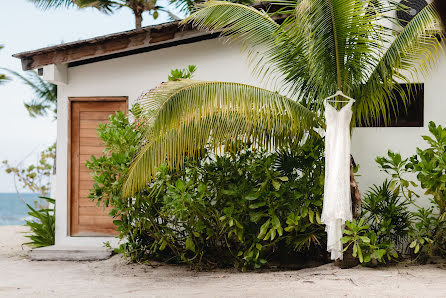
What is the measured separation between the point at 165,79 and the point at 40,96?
6.89 meters

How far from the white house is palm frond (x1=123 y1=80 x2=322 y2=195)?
72.8 inches

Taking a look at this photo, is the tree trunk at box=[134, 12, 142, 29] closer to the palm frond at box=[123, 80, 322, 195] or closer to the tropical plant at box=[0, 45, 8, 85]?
the tropical plant at box=[0, 45, 8, 85]

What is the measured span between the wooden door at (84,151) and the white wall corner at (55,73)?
38 centimetres

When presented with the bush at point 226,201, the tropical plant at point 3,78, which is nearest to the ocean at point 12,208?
the tropical plant at point 3,78

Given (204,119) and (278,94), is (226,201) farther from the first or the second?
(278,94)

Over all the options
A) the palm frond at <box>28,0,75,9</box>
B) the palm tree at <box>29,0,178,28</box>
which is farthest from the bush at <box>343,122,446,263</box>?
the palm frond at <box>28,0,75,9</box>

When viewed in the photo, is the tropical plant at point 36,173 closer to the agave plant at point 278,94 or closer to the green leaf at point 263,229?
the agave plant at point 278,94

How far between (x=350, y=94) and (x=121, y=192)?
3.22m

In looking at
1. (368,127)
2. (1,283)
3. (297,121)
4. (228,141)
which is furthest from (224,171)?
(1,283)

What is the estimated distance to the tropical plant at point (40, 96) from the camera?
42.3ft

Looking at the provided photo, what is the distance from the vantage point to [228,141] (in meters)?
5.89

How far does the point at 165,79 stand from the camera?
7793mm

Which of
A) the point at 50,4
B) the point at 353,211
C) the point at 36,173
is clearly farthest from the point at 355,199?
the point at 50,4

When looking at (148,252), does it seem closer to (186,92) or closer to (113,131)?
(113,131)
